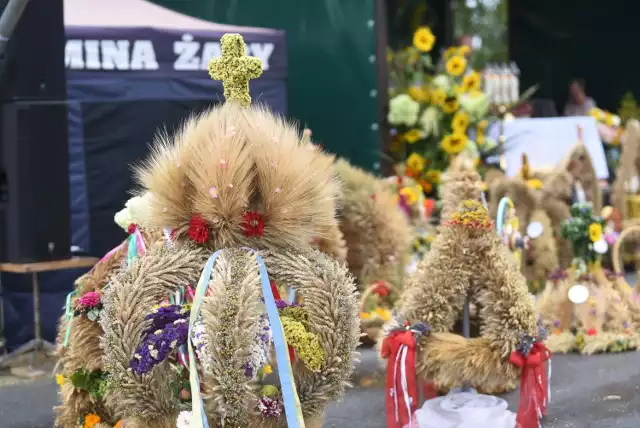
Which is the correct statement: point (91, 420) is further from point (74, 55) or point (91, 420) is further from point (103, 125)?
point (74, 55)

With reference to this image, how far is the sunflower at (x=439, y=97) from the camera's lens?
10.2m

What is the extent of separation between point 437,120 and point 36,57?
438cm

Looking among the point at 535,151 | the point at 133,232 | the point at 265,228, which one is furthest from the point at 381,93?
the point at 265,228

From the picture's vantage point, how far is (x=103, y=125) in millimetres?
7688

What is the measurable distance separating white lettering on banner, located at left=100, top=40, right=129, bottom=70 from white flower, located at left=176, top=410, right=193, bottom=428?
4733mm

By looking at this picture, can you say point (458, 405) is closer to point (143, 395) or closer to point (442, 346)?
point (442, 346)

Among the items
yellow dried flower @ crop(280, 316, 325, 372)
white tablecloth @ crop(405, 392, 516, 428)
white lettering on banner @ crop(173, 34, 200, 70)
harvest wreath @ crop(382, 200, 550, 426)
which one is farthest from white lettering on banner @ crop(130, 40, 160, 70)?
yellow dried flower @ crop(280, 316, 325, 372)

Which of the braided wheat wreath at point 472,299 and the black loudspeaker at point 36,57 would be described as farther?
the black loudspeaker at point 36,57

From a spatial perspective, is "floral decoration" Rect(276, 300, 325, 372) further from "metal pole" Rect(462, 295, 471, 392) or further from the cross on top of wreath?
"metal pole" Rect(462, 295, 471, 392)

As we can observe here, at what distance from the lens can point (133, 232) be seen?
5.02m

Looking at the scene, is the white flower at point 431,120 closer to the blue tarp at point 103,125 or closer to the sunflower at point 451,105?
the sunflower at point 451,105

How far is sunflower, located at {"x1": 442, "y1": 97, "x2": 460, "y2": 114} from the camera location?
10102 millimetres

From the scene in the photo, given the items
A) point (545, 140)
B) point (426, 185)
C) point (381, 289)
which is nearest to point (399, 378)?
point (381, 289)

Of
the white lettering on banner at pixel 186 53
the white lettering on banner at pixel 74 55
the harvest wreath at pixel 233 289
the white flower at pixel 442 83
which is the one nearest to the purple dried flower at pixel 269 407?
the harvest wreath at pixel 233 289
